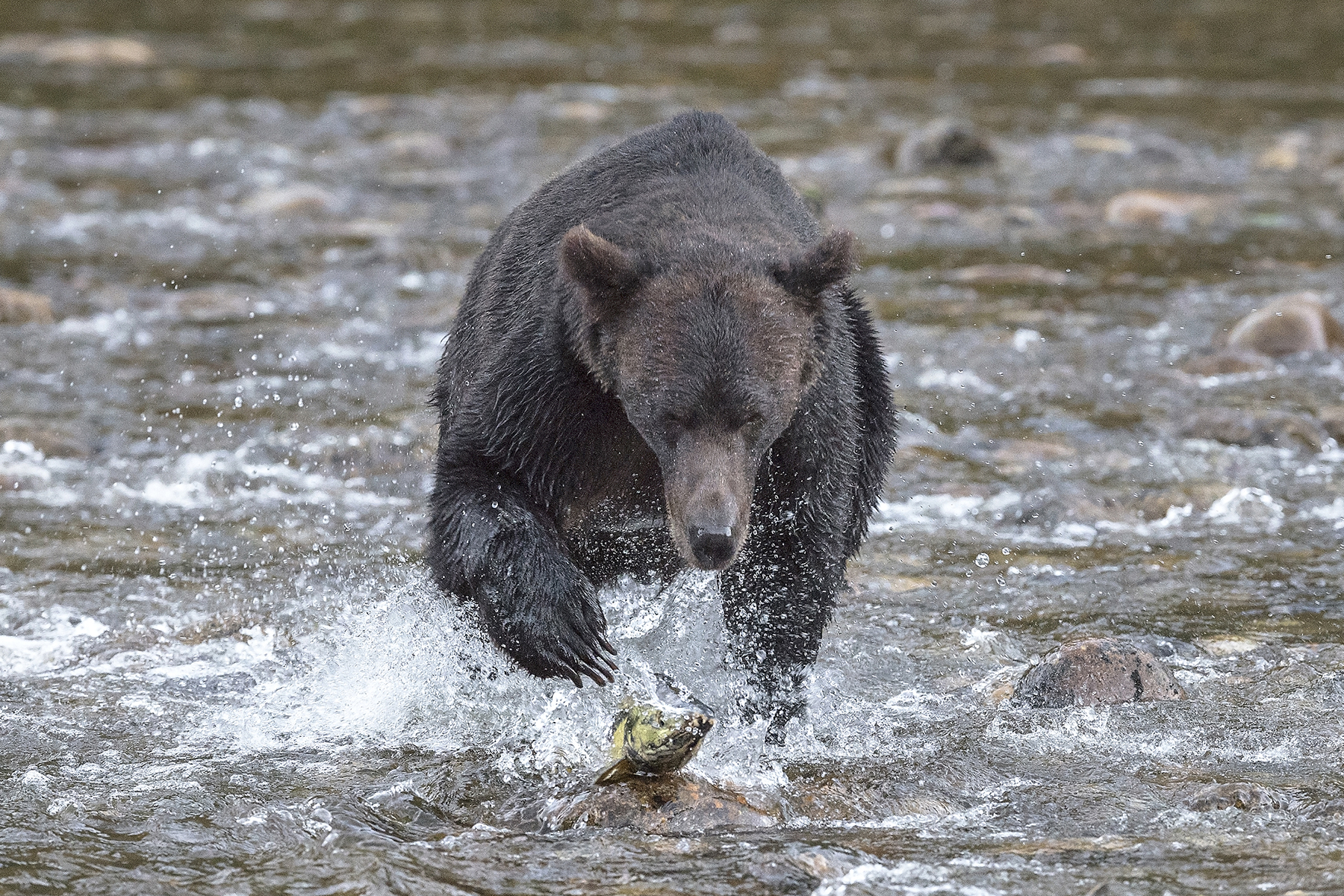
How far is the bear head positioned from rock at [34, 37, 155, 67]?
14747 millimetres

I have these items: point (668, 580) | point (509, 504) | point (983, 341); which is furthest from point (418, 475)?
point (983, 341)

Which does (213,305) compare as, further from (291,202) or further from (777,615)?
(777,615)

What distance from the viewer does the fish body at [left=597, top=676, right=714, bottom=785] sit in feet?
14.8

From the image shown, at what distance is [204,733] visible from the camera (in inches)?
199

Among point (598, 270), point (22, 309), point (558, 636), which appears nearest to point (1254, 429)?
point (558, 636)

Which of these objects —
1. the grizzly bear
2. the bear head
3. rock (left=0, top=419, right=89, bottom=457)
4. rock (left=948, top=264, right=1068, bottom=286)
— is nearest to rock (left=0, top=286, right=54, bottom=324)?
rock (left=0, top=419, right=89, bottom=457)

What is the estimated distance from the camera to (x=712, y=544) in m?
4.31

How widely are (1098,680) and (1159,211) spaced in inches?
300

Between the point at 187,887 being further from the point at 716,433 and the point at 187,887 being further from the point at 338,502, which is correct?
the point at 338,502

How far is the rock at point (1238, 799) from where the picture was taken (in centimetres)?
440

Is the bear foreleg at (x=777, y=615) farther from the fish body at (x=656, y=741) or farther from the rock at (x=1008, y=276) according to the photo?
the rock at (x=1008, y=276)

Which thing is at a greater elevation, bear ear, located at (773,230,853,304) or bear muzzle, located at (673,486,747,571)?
bear ear, located at (773,230,853,304)

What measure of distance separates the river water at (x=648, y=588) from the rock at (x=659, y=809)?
24 millimetres

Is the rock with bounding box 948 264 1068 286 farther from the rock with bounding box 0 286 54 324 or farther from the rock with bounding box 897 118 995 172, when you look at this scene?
the rock with bounding box 0 286 54 324
